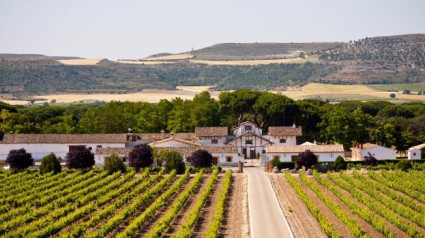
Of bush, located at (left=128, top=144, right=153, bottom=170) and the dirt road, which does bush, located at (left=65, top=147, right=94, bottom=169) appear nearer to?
bush, located at (left=128, top=144, right=153, bottom=170)

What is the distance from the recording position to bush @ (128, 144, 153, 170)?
71750 mm

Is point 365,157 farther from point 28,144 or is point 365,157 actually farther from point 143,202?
point 28,144

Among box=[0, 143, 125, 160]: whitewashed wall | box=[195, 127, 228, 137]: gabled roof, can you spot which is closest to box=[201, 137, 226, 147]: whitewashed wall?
box=[195, 127, 228, 137]: gabled roof

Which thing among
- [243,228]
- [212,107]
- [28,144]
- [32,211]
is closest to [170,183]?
[32,211]

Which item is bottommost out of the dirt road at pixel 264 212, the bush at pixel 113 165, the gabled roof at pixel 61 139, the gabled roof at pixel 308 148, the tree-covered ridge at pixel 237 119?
the dirt road at pixel 264 212

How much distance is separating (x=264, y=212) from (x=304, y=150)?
31930mm

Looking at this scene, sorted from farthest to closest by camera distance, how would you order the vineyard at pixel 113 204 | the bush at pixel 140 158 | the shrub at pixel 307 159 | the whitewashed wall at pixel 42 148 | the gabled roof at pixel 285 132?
the gabled roof at pixel 285 132, the whitewashed wall at pixel 42 148, the shrub at pixel 307 159, the bush at pixel 140 158, the vineyard at pixel 113 204

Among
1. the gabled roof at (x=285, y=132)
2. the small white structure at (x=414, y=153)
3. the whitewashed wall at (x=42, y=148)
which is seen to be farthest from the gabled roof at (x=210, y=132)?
the small white structure at (x=414, y=153)

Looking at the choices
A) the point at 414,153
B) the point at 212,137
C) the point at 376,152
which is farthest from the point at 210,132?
the point at 414,153

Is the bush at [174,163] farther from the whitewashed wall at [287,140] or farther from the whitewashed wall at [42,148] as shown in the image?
the whitewashed wall at [287,140]

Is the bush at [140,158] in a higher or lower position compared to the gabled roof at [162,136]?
lower

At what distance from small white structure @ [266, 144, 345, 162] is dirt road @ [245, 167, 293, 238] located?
14.2m

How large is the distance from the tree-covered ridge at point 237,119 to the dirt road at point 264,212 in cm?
2703

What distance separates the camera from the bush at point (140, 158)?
71.8 metres
